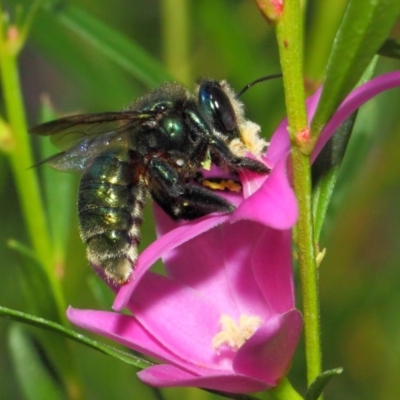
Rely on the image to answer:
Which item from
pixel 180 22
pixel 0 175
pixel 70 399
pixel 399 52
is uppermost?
pixel 180 22

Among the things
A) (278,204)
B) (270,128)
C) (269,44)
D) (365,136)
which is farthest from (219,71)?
(278,204)

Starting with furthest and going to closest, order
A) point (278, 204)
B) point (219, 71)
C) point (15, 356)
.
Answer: point (219, 71) → point (15, 356) → point (278, 204)

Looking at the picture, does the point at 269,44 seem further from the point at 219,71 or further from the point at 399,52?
the point at 399,52

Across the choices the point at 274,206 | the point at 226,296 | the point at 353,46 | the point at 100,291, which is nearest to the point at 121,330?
the point at 226,296

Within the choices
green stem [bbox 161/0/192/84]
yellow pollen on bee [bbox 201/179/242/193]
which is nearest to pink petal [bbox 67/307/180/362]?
yellow pollen on bee [bbox 201/179/242/193]

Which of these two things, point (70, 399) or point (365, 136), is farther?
point (365, 136)

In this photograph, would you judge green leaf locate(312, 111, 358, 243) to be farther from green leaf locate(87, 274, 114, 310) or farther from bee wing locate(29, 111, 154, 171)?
green leaf locate(87, 274, 114, 310)
